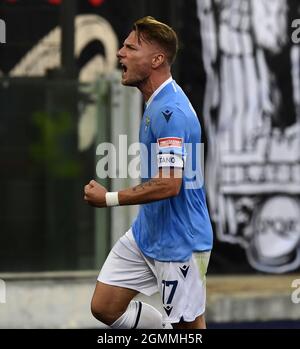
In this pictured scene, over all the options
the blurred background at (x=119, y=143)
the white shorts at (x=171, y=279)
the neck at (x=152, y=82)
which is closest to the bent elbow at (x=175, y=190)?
the white shorts at (x=171, y=279)

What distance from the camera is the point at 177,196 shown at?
22.1 ft

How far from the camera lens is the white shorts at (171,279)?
267 inches

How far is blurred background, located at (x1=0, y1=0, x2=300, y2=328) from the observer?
33.2 feet

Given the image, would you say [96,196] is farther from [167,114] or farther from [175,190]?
[167,114]

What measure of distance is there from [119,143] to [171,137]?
3674 mm

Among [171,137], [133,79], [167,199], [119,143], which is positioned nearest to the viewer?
[171,137]

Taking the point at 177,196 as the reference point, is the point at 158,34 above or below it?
above

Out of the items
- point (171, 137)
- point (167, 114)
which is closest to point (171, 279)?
point (171, 137)

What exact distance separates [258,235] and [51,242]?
76.3 inches

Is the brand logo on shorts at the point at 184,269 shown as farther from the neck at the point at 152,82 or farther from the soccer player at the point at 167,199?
the neck at the point at 152,82

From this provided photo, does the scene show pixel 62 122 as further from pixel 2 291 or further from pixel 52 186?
pixel 2 291

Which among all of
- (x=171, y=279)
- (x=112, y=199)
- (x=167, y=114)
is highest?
(x=167, y=114)

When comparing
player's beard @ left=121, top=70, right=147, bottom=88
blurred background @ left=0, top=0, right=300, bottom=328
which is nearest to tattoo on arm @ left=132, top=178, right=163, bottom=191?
player's beard @ left=121, top=70, right=147, bottom=88

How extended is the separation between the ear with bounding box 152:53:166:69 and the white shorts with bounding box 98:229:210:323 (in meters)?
1.08
